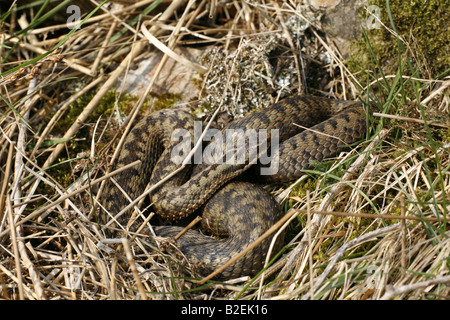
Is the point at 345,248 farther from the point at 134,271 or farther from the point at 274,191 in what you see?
the point at 134,271

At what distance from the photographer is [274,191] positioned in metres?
3.75

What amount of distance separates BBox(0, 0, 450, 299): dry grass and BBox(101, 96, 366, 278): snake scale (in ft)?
0.53

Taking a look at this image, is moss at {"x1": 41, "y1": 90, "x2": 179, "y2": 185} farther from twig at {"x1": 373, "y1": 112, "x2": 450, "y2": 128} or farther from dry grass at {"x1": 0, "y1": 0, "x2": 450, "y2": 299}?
Answer: twig at {"x1": 373, "y1": 112, "x2": 450, "y2": 128}

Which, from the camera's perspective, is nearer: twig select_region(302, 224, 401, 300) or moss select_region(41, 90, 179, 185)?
twig select_region(302, 224, 401, 300)

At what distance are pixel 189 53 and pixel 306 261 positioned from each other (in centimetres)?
274

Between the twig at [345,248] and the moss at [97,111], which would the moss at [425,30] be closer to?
the twig at [345,248]

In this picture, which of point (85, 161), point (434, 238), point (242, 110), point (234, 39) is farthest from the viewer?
point (234, 39)

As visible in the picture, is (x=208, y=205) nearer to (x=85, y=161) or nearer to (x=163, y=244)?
(x=163, y=244)

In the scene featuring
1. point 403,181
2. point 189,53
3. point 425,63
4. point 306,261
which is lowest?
point 306,261

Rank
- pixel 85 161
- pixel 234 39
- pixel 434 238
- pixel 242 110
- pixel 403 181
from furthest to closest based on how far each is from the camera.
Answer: pixel 234 39 < pixel 242 110 < pixel 85 161 < pixel 403 181 < pixel 434 238

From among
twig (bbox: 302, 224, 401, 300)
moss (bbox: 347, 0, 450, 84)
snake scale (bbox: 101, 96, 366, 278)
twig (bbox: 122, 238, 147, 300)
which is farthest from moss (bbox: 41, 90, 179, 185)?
twig (bbox: 302, 224, 401, 300)

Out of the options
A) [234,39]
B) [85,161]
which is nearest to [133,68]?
[234,39]

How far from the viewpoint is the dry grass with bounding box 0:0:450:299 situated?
2643 mm

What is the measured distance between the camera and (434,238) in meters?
2.52
